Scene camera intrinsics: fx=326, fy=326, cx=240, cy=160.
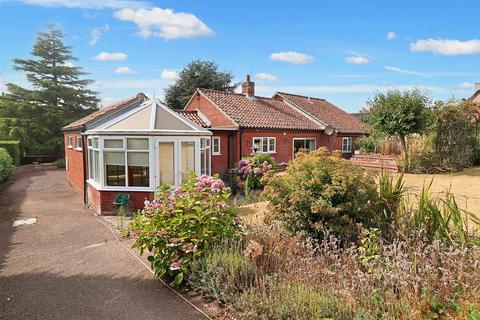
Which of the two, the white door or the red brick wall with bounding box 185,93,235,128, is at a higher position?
the red brick wall with bounding box 185,93,235,128

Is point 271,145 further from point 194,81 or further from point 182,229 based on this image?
point 194,81

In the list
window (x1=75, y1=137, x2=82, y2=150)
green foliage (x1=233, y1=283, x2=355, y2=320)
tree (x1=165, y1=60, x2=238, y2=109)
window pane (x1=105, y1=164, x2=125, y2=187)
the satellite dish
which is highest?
tree (x1=165, y1=60, x2=238, y2=109)

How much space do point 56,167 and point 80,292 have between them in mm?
26730

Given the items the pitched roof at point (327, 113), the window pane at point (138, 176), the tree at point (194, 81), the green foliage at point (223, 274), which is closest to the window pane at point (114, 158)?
the window pane at point (138, 176)

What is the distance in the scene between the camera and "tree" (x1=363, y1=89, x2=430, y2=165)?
16688 mm

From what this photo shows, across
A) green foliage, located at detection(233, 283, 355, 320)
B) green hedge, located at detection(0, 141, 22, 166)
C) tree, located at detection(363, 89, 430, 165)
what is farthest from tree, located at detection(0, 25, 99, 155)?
green foliage, located at detection(233, 283, 355, 320)

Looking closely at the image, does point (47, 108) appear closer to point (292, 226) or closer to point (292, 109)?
point (292, 109)

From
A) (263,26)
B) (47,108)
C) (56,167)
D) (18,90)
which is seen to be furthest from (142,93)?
(18,90)

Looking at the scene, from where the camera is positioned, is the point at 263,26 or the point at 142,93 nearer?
the point at 263,26

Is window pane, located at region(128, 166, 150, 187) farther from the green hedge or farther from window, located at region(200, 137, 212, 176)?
the green hedge

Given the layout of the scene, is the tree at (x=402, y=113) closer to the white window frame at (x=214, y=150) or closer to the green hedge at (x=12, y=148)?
the white window frame at (x=214, y=150)

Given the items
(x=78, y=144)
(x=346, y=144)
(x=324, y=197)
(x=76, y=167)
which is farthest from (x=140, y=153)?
(x=346, y=144)

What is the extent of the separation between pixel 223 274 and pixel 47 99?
33793mm

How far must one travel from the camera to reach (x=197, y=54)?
3925cm
